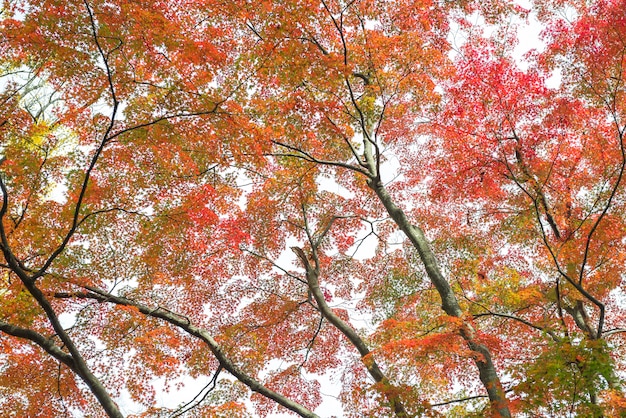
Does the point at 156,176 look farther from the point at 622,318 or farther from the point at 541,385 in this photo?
the point at 622,318

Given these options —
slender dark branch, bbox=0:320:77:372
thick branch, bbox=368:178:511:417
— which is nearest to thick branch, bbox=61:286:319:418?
slender dark branch, bbox=0:320:77:372

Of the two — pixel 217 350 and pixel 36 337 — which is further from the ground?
pixel 217 350

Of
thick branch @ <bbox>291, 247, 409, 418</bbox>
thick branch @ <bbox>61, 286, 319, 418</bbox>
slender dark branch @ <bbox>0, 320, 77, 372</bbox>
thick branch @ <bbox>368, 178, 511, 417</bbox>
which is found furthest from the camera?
thick branch @ <bbox>61, 286, 319, 418</bbox>

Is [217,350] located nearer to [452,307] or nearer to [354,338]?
[354,338]

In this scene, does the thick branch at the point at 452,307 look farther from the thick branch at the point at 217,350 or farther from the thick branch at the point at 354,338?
the thick branch at the point at 217,350

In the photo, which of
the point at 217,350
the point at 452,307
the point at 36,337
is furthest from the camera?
the point at 217,350

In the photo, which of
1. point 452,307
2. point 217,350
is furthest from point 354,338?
point 217,350

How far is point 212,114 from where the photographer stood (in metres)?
5.81

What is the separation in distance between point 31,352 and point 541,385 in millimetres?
8862

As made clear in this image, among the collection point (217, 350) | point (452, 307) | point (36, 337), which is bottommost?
point (36, 337)

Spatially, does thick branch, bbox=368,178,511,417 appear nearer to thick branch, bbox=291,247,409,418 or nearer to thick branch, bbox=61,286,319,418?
thick branch, bbox=291,247,409,418

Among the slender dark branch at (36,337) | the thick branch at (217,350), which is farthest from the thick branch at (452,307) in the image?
the slender dark branch at (36,337)

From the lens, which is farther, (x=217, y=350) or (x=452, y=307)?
(x=217, y=350)

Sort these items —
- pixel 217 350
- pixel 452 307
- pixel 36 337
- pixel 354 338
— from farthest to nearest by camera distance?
pixel 354 338 → pixel 217 350 → pixel 452 307 → pixel 36 337
